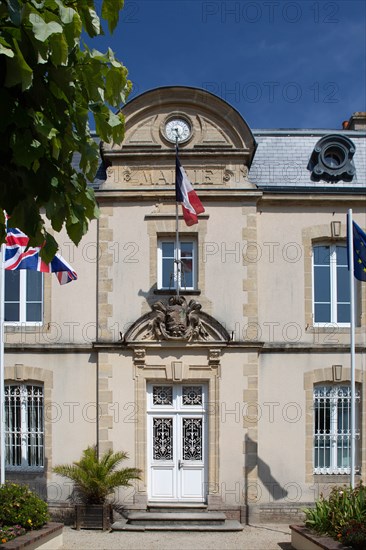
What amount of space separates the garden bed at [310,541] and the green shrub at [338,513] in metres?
0.15

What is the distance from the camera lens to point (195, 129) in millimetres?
15547

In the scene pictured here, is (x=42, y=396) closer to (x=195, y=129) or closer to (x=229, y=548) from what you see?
(x=229, y=548)

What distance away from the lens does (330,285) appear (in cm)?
1563

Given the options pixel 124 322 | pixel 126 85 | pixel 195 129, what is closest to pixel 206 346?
pixel 124 322

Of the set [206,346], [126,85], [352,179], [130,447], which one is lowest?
[130,447]

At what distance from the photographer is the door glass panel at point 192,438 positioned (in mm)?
15102

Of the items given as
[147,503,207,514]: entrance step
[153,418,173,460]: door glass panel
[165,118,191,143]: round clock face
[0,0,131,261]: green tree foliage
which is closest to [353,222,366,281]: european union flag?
[165,118,191,143]: round clock face

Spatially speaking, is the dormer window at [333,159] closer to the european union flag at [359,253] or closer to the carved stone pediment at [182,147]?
the carved stone pediment at [182,147]

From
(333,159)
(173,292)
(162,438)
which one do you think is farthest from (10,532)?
(333,159)

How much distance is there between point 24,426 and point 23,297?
2.70 meters

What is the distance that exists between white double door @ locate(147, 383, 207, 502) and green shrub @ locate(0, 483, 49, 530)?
3.51m

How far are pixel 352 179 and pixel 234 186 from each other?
109 inches

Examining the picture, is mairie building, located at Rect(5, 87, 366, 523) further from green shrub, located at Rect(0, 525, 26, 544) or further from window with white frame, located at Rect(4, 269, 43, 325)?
green shrub, located at Rect(0, 525, 26, 544)

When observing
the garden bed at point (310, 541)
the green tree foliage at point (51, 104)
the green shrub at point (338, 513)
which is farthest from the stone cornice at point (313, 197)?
the green tree foliage at point (51, 104)
